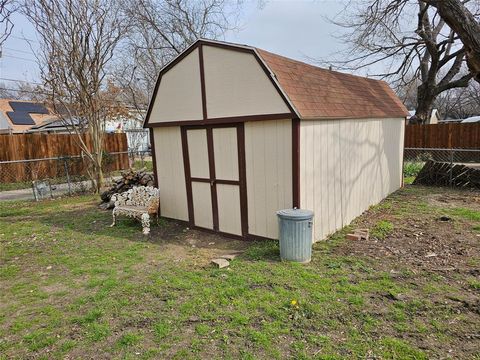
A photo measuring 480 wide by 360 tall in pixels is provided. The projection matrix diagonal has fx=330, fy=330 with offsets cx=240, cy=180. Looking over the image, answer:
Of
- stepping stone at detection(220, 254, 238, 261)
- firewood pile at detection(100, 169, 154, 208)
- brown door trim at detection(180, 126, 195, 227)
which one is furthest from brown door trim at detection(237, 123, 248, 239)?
firewood pile at detection(100, 169, 154, 208)

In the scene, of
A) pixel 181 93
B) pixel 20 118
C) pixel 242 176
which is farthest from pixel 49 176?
pixel 20 118

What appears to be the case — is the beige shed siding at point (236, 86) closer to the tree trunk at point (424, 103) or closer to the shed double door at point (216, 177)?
the shed double door at point (216, 177)

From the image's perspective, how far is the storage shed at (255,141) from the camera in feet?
17.8

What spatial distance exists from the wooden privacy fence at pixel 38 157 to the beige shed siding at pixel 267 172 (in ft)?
31.1

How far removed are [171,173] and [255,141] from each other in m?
2.63

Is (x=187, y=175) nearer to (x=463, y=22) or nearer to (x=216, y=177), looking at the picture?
(x=216, y=177)

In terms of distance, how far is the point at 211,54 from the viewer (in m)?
6.07

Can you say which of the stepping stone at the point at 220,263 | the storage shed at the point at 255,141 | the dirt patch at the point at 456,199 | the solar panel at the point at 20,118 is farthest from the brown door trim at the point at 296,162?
the solar panel at the point at 20,118

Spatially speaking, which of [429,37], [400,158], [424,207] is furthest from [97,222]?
[429,37]

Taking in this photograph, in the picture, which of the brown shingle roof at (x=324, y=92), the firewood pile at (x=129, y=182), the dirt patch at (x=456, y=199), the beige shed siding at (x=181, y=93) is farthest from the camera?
the firewood pile at (x=129, y=182)

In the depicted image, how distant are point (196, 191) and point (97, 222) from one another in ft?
8.89

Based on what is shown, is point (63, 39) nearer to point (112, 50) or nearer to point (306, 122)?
point (112, 50)

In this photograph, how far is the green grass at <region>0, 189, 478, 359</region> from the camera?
10.2ft

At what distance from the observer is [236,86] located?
581cm
